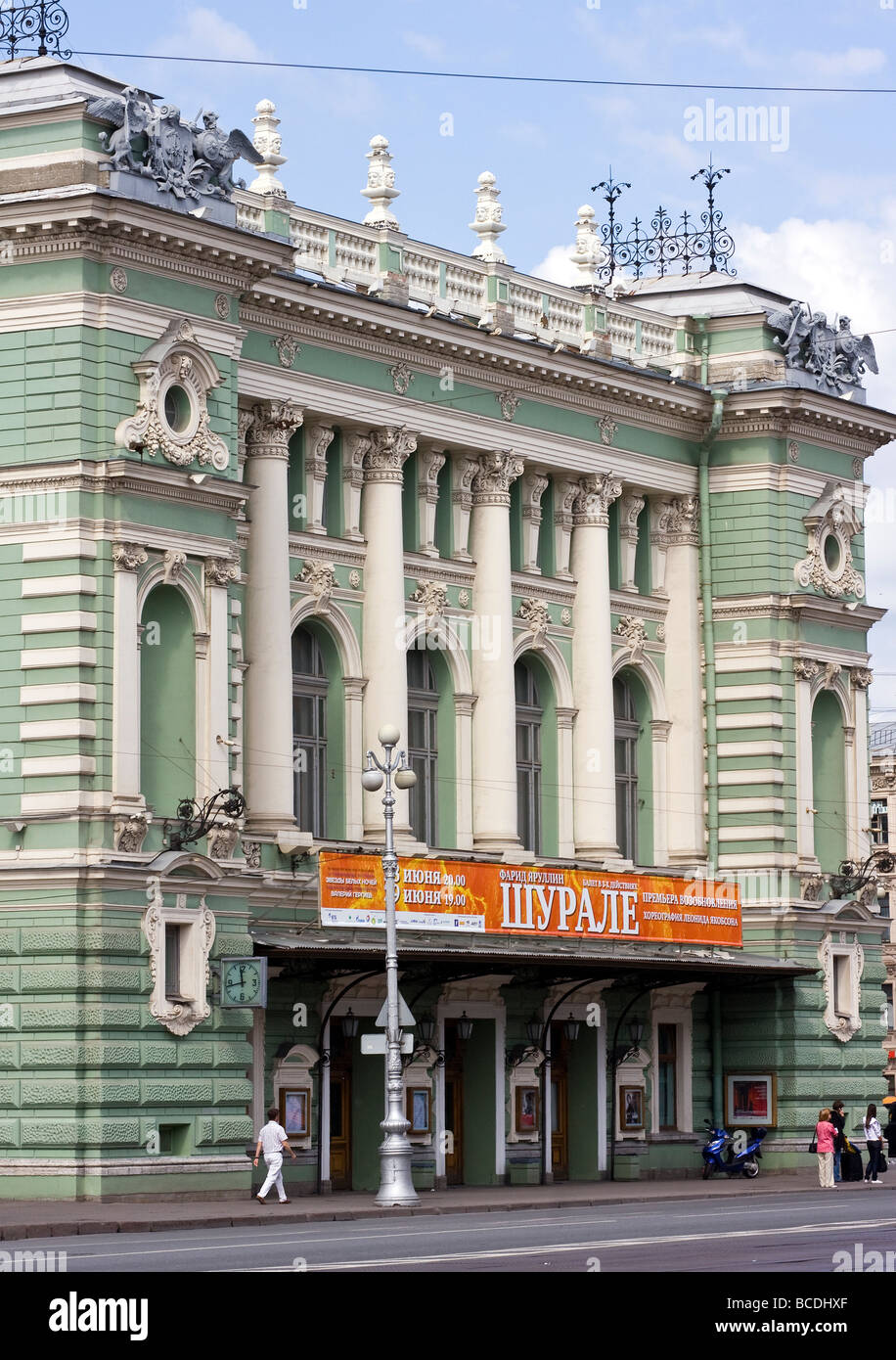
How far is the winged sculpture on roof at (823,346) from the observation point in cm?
5581

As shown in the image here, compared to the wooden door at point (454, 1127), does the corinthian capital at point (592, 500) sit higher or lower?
higher

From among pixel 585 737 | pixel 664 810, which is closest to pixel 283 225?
pixel 585 737

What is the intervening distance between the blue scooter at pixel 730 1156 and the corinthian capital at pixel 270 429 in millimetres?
16375

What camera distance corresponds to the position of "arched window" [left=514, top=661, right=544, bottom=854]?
5144 cm

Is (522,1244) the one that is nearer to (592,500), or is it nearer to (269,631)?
(269,631)

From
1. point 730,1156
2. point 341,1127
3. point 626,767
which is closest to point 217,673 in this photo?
point 341,1127

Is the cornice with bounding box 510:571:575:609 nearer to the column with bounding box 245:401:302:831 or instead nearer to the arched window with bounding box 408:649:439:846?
the arched window with bounding box 408:649:439:846

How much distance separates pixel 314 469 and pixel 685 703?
11736mm

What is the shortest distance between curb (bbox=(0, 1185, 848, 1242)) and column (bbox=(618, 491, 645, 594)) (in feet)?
44.2

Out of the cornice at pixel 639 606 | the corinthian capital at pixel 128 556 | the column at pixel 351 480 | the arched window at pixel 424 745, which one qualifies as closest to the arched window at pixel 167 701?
the corinthian capital at pixel 128 556

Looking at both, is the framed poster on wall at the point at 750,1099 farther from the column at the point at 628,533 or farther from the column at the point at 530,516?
the column at the point at 530,516

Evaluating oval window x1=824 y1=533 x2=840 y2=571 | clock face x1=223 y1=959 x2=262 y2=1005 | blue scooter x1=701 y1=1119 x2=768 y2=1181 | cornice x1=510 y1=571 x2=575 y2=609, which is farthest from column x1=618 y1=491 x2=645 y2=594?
clock face x1=223 y1=959 x2=262 y2=1005
